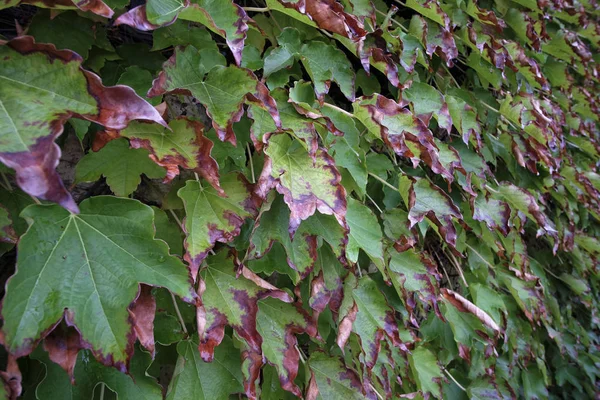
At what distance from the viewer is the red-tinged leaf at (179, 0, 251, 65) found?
74 centimetres

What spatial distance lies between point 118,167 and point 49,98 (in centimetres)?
25

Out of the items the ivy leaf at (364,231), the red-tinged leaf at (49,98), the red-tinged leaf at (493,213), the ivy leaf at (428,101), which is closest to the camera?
the red-tinged leaf at (49,98)

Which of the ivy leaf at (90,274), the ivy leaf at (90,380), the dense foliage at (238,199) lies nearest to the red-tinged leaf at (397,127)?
the dense foliage at (238,199)

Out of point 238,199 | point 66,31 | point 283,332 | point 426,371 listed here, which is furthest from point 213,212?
point 426,371

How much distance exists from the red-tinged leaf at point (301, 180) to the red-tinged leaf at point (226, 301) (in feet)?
0.51

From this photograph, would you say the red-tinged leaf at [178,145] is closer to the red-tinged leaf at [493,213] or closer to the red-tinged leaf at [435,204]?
the red-tinged leaf at [435,204]

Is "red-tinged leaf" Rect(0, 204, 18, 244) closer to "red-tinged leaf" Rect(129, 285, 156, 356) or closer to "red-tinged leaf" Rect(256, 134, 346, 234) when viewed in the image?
"red-tinged leaf" Rect(129, 285, 156, 356)

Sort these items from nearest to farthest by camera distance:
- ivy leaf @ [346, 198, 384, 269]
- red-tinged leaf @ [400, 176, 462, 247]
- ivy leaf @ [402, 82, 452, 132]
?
ivy leaf @ [346, 198, 384, 269] < red-tinged leaf @ [400, 176, 462, 247] < ivy leaf @ [402, 82, 452, 132]

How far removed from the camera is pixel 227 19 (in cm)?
77

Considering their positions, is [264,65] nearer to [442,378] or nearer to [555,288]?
[442,378]

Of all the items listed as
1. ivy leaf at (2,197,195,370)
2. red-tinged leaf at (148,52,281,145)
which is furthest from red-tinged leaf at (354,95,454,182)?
ivy leaf at (2,197,195,370)

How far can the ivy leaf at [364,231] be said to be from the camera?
968mm

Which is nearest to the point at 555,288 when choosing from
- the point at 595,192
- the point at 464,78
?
the point at 595,192

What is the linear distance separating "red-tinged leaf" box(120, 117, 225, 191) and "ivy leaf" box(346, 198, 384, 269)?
35 cm
